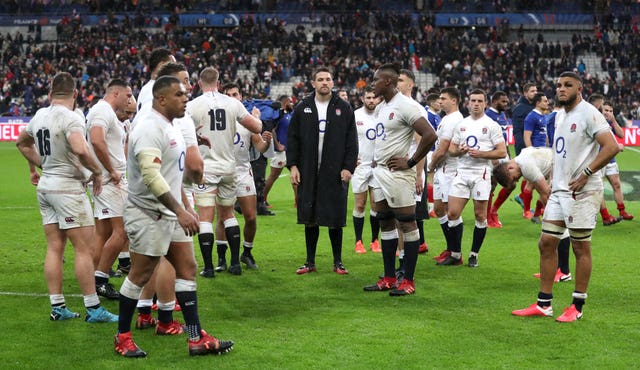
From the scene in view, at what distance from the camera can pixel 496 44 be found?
4725 cm

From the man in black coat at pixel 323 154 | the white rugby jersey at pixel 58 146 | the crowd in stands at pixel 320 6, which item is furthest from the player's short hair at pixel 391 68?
the crowd in stands at pixel 320 6

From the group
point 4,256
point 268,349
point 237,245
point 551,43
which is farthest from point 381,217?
point 551,43

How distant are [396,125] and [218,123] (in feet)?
6.76

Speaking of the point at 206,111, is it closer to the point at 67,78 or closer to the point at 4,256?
the point at 67,78

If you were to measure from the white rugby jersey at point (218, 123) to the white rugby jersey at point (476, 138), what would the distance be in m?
3.07

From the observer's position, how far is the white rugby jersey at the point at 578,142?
26.0 feet

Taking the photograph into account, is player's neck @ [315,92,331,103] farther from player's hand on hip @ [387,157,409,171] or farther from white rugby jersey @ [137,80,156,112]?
white rugby jersey @ [137,80,156,112]

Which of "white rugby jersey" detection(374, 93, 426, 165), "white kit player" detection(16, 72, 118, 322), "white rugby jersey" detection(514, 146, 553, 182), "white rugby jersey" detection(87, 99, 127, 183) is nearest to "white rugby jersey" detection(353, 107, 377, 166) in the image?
"white rugby jersey" detection(374, 93, 426, 165)

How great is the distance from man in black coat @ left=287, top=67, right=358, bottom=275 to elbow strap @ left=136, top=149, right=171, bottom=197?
393cm

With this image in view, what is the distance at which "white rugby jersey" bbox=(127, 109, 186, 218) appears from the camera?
6543 millimetres

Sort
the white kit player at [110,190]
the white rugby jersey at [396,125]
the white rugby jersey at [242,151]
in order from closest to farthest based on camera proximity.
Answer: the white kit player at [110,190]
the white rugby jersey at [396,125]
the white rugby jersey at [242,151]

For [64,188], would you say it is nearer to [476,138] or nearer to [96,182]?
[96,182]

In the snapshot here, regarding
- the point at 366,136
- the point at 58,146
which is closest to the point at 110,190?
the point at 58,146

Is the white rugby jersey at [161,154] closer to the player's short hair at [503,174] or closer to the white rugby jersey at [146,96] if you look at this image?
the white rugby jersey at [146,96]
